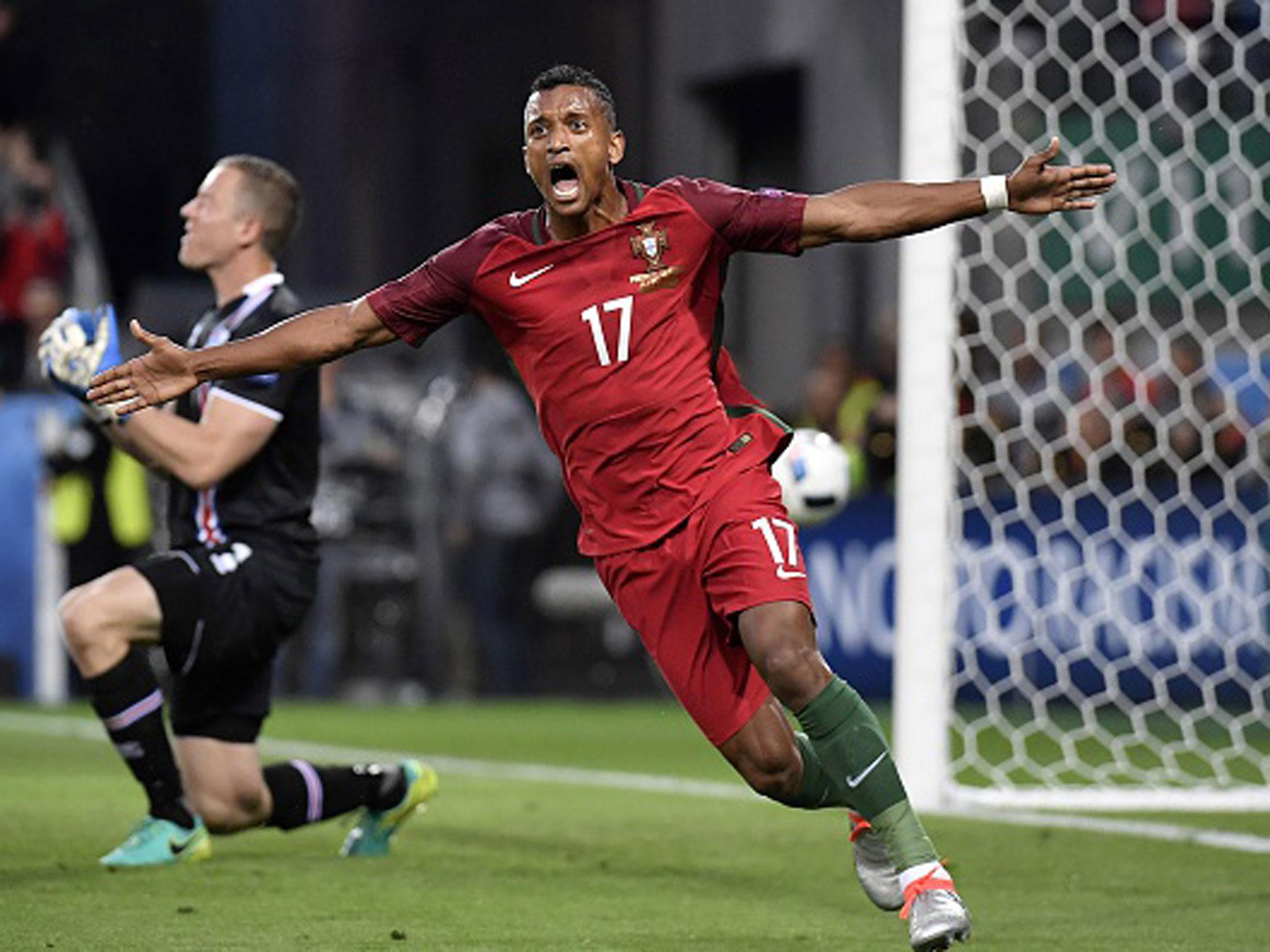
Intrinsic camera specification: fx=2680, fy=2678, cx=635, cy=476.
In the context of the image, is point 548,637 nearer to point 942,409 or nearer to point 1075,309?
point 1075,309

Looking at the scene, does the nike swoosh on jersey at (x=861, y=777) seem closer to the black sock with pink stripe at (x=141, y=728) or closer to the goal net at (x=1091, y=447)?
the black sock with pink stripe at (x=141, y=728)

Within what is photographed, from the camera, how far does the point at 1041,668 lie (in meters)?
13.5

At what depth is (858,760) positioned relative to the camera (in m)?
5.36

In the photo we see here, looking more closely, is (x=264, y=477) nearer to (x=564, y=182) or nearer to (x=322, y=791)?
(x=322, y=791)

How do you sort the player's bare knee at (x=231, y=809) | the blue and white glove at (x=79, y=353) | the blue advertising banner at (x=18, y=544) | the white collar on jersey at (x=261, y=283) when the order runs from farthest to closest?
the blue advertising banner at (x=18, y=544)
the white collar on jersey at (x=261, y=283)
the player's bare knee at (x=231, y=809)
the blue and white glove at (x=79, y=353)

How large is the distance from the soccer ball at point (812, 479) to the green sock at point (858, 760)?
2.12 meters

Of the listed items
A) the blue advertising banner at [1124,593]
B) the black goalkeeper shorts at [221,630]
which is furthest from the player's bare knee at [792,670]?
the blue advertising banner at [1124,593]

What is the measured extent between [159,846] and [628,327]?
2201mm

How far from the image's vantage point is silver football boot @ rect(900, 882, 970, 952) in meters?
5.04

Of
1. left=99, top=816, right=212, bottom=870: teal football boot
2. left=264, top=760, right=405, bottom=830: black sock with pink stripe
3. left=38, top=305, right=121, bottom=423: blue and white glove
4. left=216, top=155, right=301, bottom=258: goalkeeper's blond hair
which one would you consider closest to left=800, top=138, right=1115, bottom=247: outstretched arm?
left=38, top=305, right=121, bottom=423: blue and white glove

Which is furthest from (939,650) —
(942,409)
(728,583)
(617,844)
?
(728,583)

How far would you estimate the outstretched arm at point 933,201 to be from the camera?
17.7 ft

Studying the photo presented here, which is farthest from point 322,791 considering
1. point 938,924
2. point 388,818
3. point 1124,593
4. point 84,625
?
point 1124,593

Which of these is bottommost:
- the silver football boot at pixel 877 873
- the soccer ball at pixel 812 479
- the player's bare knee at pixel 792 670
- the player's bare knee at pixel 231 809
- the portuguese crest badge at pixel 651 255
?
the player's bare knee at pixel 231 809
